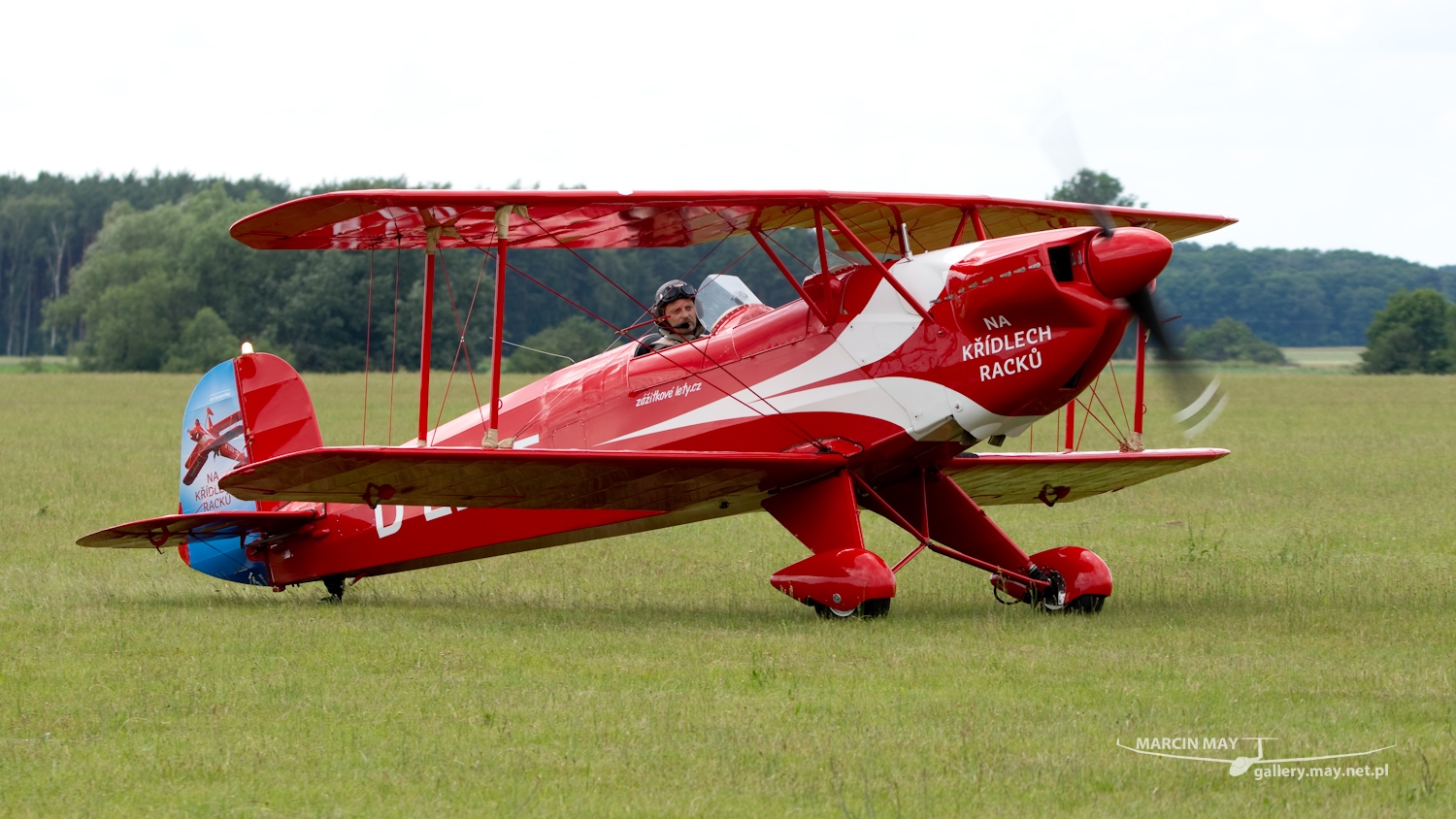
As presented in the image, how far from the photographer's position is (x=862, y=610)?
956 centimetres

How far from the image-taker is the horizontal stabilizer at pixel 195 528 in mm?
10445

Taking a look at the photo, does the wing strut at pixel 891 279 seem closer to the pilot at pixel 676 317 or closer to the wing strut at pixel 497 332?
the pilot at pixel 676 317

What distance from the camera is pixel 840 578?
30.9 ft

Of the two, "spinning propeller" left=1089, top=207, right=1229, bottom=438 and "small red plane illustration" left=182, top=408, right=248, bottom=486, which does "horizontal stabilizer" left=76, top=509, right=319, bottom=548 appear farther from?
"spinning propeller" left=1089, top=207, right=1229, bottom=438

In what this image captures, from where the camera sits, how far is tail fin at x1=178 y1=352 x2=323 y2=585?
38.4 feet

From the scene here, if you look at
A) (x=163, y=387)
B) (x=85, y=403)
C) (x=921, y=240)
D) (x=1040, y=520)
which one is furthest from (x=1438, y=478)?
(x=163, y=387)

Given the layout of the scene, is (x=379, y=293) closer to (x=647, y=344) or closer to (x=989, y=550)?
(x=647, y=344)

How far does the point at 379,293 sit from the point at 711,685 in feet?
218

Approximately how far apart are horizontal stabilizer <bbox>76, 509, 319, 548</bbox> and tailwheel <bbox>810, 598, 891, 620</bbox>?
411cm

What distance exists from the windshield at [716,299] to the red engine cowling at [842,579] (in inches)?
83.6

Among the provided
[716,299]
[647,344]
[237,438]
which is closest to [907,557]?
[716,299]

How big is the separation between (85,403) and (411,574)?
87.4 feet

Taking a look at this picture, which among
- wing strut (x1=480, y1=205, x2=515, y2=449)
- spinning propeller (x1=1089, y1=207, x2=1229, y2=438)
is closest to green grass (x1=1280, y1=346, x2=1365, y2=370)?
spinning propeller (x1=1089, y1=207, x2=1229, y2=438)

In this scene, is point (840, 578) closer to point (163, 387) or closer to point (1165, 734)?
point (1165, 734)
